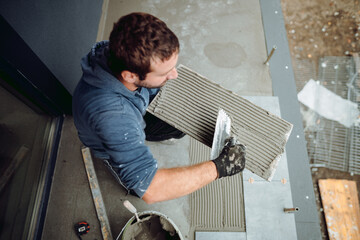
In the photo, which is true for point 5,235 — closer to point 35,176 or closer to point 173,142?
point 35,176

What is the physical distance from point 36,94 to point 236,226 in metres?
2.23

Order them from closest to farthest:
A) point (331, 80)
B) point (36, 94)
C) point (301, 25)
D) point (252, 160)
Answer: point (252, 160), point (36, 94), point (331, 80), point (301, 25)

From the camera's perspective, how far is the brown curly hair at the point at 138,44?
3.80ft

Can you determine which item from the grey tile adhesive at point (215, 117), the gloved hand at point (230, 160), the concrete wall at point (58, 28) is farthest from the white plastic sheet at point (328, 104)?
the concrete wall at point (58, 28)

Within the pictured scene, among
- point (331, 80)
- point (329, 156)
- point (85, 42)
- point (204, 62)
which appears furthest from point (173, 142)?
point (331, 80)

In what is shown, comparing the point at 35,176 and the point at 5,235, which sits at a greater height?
the point at 35,176

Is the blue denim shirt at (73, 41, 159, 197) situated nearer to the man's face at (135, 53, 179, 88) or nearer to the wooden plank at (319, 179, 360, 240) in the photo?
the man's face at (135, 53, 179, 88)

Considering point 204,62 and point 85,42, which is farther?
point 204,62

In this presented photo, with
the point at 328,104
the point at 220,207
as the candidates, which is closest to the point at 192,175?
the point at 220,207

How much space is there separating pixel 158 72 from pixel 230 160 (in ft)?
2.60

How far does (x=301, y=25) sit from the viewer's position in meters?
3.85

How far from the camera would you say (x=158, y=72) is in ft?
4.14

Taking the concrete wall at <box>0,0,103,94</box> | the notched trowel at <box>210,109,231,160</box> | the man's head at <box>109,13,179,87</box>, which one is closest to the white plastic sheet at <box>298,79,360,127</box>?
the notched trowel at <box>210,109,231,160</box>

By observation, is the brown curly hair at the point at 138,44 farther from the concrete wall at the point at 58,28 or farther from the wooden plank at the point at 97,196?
the wooden plank at the point at 97,196
